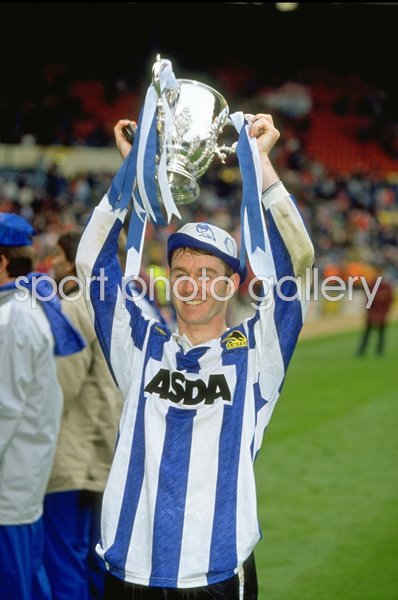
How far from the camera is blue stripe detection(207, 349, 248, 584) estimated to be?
2.69 meters

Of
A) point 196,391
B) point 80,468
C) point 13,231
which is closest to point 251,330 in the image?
point 196,391

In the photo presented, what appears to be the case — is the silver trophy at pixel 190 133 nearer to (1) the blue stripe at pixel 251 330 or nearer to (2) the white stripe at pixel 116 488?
(1) the blue stripe at pixel 251 330

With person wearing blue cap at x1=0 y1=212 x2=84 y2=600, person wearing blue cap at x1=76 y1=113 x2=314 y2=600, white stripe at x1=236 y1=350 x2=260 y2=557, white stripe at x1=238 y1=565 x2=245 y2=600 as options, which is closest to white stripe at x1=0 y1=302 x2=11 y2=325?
person wearing blue cap at x1=0 y1=212 x2=84 y2=600

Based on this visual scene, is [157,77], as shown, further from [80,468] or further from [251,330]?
[80,468]

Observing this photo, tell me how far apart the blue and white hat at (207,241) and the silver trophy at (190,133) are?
126mm

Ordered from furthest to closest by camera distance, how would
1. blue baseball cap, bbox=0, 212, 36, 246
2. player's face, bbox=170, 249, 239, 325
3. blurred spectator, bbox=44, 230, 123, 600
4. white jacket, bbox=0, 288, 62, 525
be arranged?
blurred spectator, bbox=44, 230, 123, 600
blue baseball cap, bbox=0, 212, 36, 246
white jacket, bbox=0, 288, 62, 525
player's face, bbox=170, 249, 239, 325

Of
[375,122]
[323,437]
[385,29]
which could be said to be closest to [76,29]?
[385,29]

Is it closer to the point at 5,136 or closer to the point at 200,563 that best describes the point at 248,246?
the point at 200,563

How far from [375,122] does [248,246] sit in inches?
1174

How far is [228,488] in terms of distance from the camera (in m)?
2.74

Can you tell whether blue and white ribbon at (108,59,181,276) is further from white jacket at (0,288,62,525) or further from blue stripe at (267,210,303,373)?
white jacket at (0,288,62,525)

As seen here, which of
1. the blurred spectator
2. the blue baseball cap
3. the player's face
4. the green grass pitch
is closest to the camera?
the player's face

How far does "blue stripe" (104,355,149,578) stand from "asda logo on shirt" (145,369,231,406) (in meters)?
0.06

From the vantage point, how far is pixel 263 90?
97.2ft
